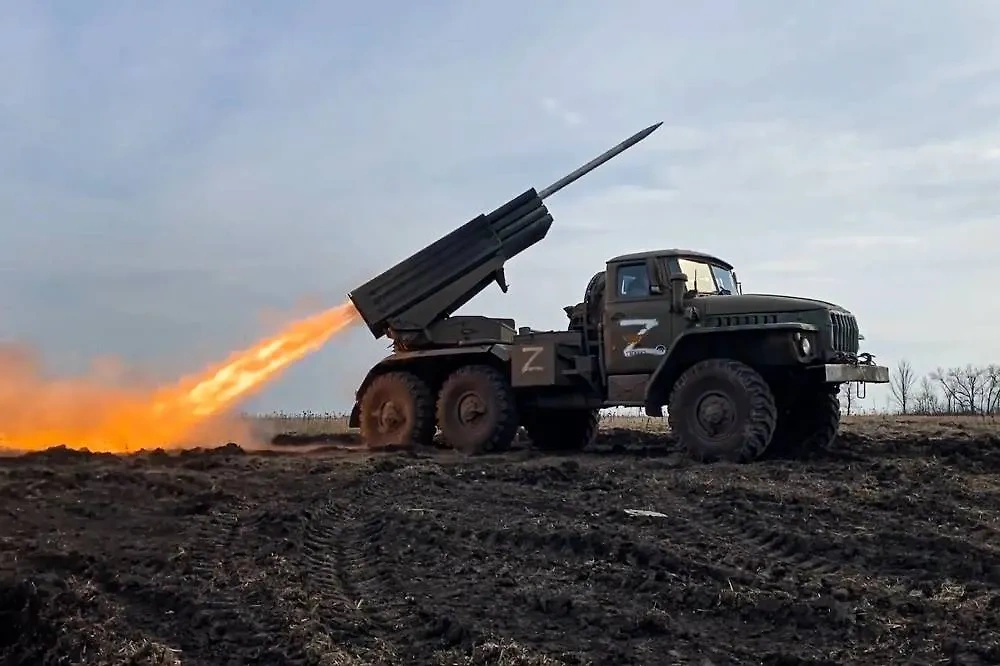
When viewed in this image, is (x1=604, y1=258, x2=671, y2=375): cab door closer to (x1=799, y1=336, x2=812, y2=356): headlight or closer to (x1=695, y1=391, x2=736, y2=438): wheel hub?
(x1=695, y1=391, x2=736, y2=438): wheel hub

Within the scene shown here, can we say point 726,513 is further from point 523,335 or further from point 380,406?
point 380,406

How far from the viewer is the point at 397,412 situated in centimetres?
1642

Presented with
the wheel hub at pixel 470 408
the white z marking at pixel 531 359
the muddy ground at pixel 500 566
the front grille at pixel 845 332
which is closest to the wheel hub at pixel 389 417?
the wheel hub at pixel 470 408

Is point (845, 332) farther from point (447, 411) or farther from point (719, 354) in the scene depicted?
point (447, 411)

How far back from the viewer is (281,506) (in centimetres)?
878

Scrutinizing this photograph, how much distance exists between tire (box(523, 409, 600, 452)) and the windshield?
3123mm

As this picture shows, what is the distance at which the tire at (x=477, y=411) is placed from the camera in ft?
50.0

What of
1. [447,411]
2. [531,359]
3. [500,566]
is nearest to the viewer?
[500,566]

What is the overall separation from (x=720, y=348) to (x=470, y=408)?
4.15 meters

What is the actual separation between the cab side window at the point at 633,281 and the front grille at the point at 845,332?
2455mm

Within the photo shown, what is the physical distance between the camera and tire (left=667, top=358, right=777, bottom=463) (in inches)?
476

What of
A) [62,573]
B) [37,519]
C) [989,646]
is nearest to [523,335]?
[37,519]

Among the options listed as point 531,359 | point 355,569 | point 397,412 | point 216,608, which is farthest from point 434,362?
point 216,608

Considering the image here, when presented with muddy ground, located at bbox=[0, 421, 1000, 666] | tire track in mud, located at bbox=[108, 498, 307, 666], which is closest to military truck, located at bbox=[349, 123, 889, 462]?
muddy ground, located at bbox=[0, 421, 1000, 666]
